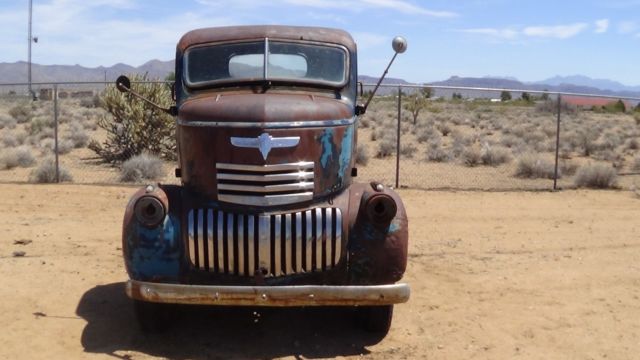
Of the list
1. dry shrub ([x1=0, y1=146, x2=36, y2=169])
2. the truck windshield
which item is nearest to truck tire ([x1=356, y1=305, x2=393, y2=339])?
the truck windshield

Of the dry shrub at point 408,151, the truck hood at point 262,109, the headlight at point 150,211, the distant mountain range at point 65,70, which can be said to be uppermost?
the distant mountain range at point 65,70

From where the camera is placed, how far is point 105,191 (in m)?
12.7

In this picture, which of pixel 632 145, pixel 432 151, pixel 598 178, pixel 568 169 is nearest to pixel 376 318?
pixel 598 178

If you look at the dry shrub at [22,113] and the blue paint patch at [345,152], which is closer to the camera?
the blue paint patch at [345,152]

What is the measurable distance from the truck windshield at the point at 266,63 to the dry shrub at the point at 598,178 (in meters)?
9.41

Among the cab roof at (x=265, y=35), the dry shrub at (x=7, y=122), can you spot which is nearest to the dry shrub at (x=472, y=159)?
the cab roof at (x=265, y=35)

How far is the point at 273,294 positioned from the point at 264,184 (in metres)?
0.79

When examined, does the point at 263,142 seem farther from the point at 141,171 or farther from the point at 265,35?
the point at 141,171

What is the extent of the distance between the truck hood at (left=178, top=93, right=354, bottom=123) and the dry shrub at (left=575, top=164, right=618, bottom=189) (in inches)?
385

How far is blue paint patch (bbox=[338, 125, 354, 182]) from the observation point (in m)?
5.70

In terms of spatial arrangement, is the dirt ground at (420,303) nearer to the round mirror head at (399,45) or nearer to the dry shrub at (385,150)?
the round mirror head at (399,45)

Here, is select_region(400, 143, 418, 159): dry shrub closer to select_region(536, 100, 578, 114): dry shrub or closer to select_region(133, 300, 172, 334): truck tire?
select_region(133, 300, 172, 334): truck tire

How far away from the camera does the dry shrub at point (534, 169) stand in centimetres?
1653

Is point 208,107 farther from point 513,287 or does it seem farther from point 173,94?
point 513,287
